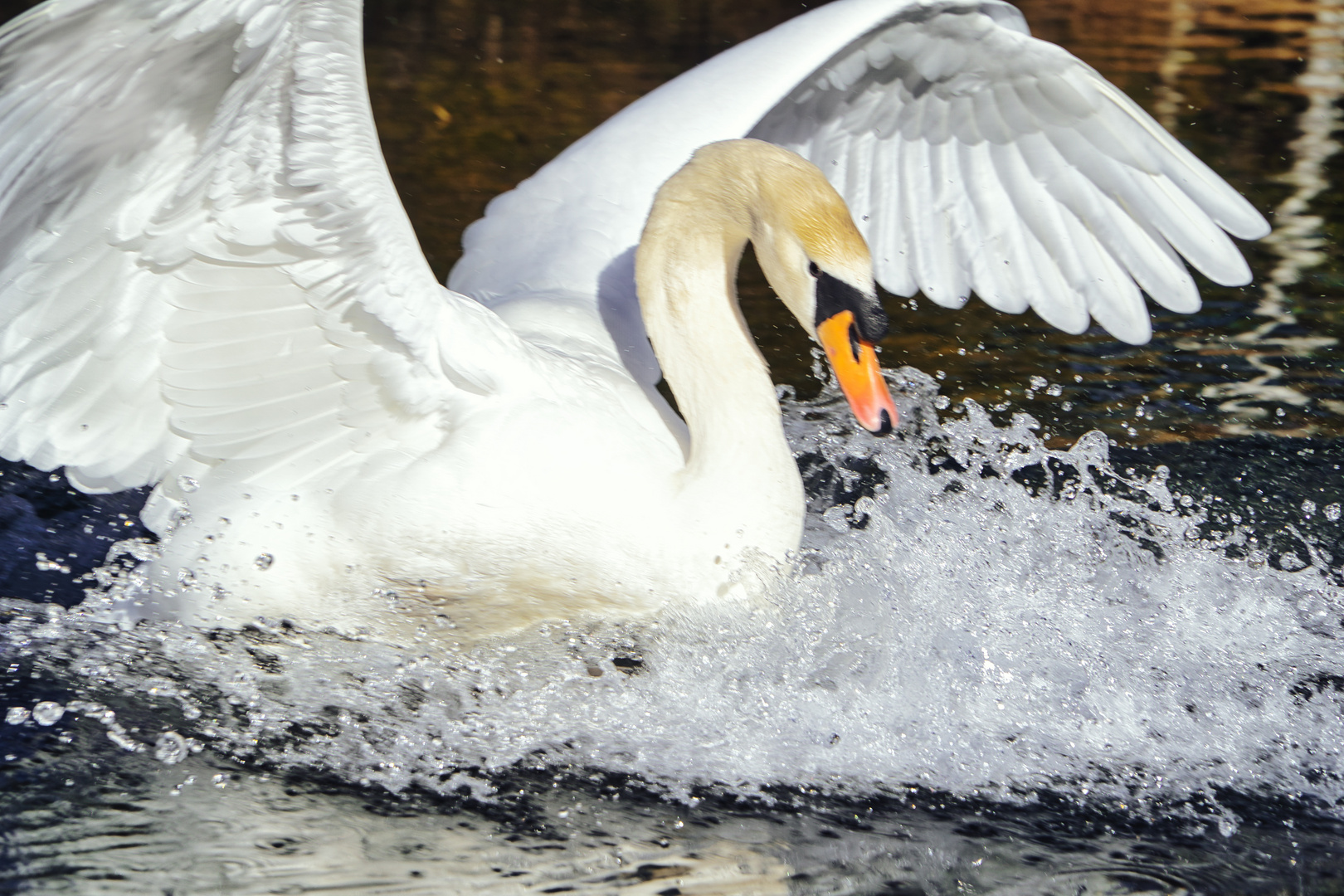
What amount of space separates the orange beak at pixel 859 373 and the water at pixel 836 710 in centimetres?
46

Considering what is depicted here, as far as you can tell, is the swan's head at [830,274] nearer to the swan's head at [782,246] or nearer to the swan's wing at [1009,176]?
the swan's head at [782,246]

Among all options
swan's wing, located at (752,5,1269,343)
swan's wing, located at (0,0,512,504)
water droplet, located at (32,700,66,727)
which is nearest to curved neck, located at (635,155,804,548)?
swan's wing, located at (0,0,512,504)

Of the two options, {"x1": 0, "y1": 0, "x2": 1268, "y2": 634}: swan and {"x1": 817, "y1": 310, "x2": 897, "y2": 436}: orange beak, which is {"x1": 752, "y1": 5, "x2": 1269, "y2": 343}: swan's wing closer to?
{"x1": 0, "y1": 0, "x2": 1268, "y2": 634}: swan

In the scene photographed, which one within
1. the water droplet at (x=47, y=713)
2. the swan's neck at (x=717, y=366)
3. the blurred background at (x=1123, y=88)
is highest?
the swan's neck at (x=717, y=366)

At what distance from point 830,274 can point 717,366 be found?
440mm

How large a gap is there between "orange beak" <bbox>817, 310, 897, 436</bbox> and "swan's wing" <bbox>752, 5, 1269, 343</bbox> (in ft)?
3.75

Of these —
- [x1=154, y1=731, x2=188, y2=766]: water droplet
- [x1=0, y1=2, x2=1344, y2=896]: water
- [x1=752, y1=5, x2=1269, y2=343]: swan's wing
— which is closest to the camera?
[x1=0, y1=2, x2=1344, y2=896]: water

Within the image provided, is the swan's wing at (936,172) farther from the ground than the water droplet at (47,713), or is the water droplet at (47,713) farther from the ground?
the swan's wing at (936,172)

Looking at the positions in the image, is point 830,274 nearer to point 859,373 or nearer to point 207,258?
point 859,373

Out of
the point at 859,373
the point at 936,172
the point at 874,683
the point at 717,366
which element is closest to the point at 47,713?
the point at 717,366

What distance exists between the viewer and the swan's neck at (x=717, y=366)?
348 cm

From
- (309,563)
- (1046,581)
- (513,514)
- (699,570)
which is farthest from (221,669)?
(1046,581)

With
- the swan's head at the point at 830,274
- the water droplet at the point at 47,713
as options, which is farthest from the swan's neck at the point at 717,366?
the water droplet at the point at 47,713

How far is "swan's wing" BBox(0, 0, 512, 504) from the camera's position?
2.94m
